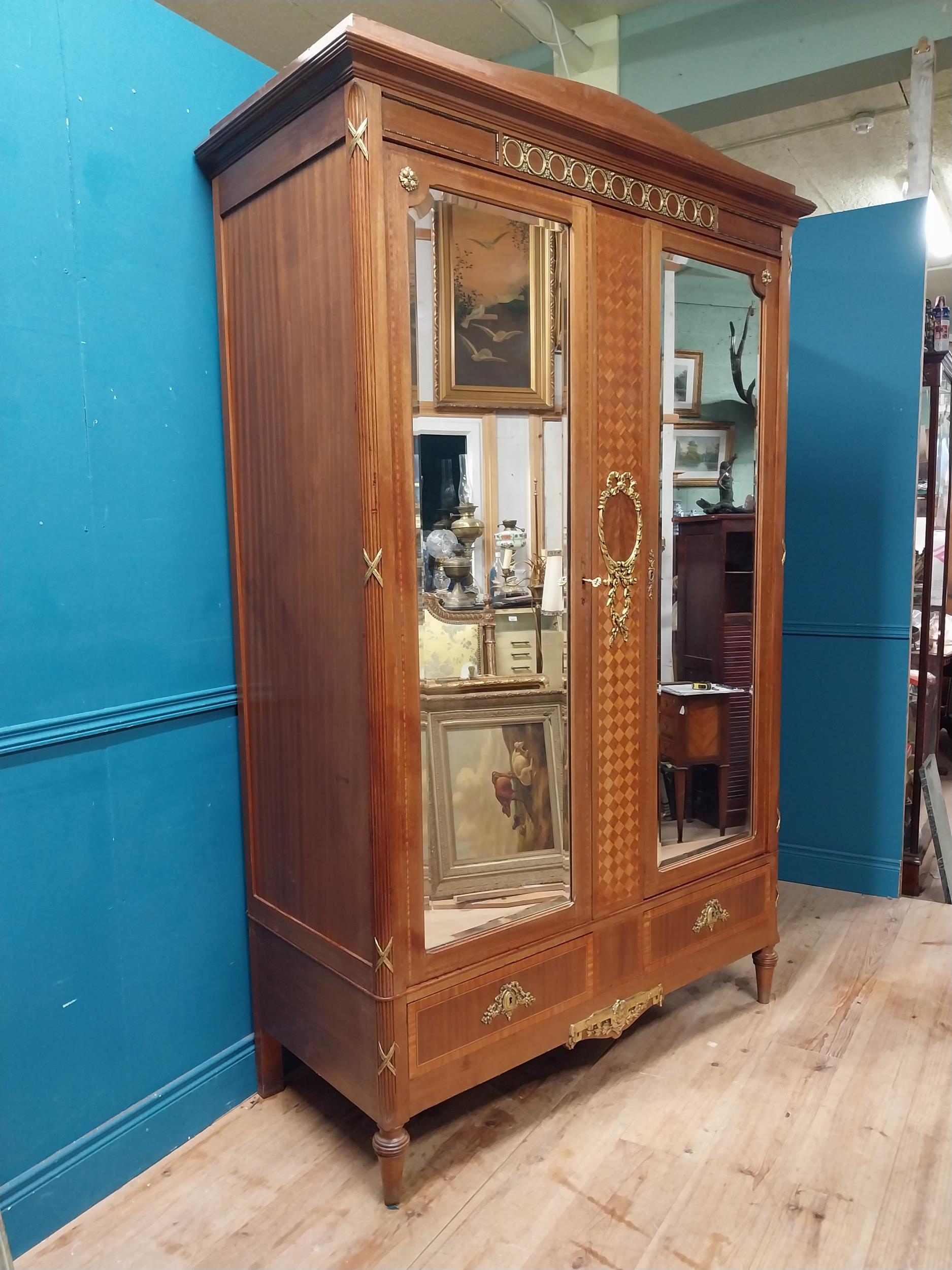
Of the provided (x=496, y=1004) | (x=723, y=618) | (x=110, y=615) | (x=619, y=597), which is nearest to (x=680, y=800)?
(x=723, y=618)

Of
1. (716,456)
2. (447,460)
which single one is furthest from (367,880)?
(716,456)

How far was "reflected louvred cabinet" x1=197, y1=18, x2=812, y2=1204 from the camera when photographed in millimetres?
1544

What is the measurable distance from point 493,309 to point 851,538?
1.92 metres

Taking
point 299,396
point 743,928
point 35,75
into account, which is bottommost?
point 743,928

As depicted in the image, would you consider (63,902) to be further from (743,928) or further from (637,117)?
(637,117)

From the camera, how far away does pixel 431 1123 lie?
1912 mm

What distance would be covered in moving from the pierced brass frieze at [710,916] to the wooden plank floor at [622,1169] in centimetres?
31

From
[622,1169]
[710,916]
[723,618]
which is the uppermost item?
[723,618]

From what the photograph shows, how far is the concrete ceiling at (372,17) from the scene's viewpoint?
10.1 feet

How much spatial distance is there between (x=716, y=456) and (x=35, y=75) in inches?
61.7

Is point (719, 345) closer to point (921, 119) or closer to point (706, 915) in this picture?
point (706, 915)

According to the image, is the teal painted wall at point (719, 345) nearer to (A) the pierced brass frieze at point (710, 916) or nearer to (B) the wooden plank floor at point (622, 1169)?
(A) the pierced brass frieze at point (710, 916)

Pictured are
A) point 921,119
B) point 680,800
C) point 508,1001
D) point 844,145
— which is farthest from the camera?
point 844,145

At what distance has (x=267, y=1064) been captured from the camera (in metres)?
2.02
